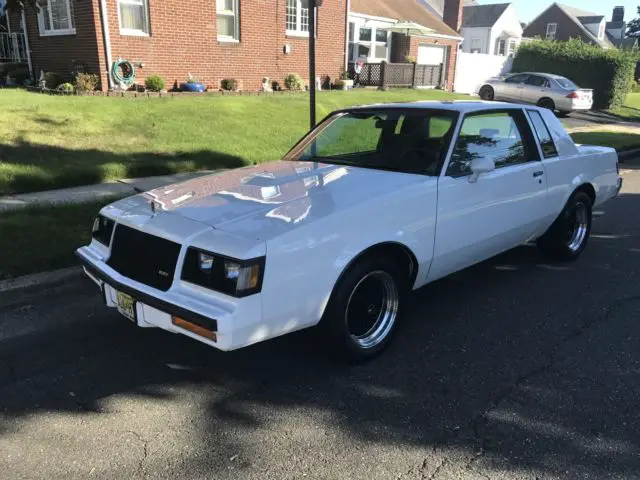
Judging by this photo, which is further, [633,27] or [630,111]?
[633,27]

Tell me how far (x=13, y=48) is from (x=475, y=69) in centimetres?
2319

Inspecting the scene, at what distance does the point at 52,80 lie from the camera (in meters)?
12.9

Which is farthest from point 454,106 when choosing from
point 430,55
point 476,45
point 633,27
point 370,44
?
point 633,27

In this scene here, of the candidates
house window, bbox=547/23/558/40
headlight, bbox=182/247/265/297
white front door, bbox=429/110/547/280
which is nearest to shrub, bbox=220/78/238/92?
white front door, bbox=429/110/547/280

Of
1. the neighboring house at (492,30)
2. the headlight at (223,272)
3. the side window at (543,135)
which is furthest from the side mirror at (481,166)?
the neighboring house at (492,30)

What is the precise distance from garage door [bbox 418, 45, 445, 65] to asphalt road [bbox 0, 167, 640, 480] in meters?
24.0

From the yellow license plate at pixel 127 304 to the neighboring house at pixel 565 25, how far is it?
6035 centimetres

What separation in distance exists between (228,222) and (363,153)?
69.3 inches

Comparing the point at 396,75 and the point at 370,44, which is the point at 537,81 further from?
the point at 370,44

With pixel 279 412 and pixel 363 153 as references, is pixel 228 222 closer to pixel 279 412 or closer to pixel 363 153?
pixel 279 412

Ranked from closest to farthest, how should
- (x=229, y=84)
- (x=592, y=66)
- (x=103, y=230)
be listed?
(x=103, y=230) < (x=229, y=84) < (x=592, y=66)

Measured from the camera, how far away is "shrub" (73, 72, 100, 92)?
12.4 metres

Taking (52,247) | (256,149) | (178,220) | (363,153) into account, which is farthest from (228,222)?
(256,149)

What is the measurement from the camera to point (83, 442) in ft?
9.22
